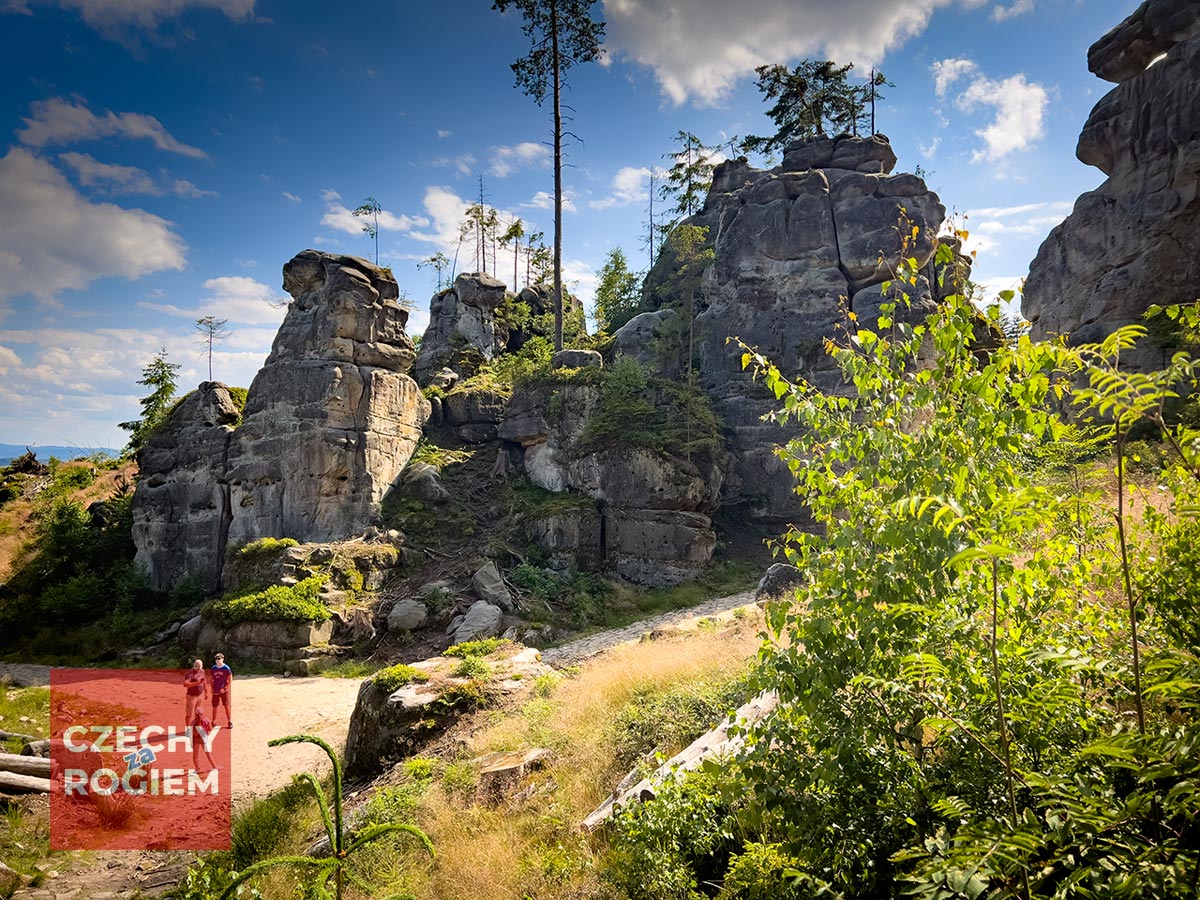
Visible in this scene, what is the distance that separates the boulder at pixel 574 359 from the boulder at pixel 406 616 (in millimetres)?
11803

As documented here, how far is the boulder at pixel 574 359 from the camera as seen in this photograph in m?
24.5

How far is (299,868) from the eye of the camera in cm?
642

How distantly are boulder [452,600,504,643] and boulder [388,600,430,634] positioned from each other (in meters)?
1.26

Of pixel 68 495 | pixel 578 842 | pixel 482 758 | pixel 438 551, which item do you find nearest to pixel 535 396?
pixel 438 551

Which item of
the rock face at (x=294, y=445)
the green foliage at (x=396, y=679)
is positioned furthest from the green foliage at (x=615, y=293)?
the green foliage at (x=396, y=679)

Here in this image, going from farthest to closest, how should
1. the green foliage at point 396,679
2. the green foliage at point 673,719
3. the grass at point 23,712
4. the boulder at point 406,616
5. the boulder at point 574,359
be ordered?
the boulder at point 574,359 → the boulder at point 406,616 → the grass at point 23,712 → the green foliage at point 396,679 → the green foliage at point 673,719

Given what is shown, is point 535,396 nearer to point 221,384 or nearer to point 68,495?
point 221,384

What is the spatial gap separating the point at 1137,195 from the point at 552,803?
29636 millimetres

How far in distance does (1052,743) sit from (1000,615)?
53 cm

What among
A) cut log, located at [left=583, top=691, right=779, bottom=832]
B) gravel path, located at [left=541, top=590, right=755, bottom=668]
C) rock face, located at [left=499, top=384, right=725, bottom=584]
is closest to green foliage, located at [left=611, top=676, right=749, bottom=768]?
cut log, located at [left=583, top=691, right=779, bottom=832]

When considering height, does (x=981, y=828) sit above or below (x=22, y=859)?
above

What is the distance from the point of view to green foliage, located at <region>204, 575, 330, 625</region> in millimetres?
15953

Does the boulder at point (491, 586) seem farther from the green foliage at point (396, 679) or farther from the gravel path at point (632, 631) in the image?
the green foliage at point (396, 679)

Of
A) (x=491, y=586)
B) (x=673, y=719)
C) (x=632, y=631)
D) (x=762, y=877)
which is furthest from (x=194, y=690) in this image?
(x=762, y=877)
